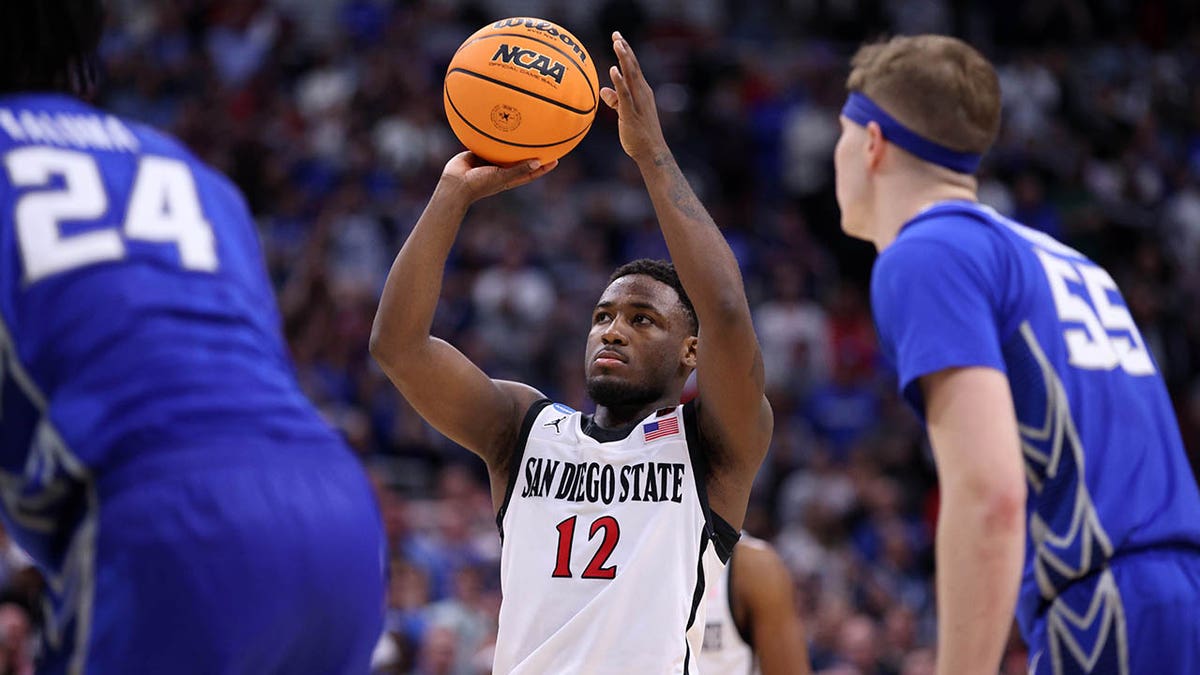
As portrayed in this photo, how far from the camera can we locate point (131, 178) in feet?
9.30

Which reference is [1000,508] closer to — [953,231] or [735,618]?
[953,231]

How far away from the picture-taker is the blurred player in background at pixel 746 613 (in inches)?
Answer: 236

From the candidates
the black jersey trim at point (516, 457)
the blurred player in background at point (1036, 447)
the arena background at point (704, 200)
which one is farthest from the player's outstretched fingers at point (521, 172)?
the arena background at point (704, 200)

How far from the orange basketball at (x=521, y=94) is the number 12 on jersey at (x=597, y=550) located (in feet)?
3.99

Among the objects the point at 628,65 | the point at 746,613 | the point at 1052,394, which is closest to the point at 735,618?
the point at 746,613

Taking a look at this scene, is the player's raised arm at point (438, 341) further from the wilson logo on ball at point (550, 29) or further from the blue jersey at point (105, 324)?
the blue jersey at point (105, 324)

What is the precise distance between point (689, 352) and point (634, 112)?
0.90 metres

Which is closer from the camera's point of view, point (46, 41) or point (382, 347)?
point (46, 41)

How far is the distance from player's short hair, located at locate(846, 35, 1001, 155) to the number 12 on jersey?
1494 millimetres

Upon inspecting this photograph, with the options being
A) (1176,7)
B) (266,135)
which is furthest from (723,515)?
(1176,7)

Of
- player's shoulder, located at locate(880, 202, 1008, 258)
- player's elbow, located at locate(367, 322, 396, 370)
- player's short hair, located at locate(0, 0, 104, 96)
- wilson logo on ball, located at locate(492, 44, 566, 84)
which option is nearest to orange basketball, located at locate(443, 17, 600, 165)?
wilson logo on ball, located at locate(492, 44, 566, 84)

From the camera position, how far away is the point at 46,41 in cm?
290

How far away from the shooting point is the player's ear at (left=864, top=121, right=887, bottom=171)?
3748 millimetres

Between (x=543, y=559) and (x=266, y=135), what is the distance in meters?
11.8
